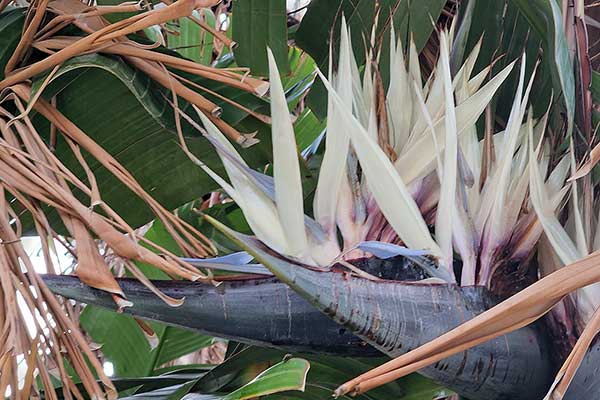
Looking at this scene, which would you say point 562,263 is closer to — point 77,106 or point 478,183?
point 478,183

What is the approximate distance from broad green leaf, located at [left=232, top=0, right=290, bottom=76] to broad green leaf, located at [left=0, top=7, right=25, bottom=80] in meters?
0.16

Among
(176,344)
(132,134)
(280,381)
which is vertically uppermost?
(132,134)

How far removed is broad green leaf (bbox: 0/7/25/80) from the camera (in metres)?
0.51

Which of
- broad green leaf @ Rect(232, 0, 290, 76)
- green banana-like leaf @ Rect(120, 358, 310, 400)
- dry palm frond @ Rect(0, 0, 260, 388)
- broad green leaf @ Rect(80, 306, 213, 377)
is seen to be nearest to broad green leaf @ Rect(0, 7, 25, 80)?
dry palm frond @ Rect(0, 0, 260, 388)

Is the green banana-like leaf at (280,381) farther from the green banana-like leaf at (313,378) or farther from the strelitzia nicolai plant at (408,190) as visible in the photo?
the green banana-like leaf at (313,378)

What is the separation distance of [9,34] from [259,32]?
0.61 feet

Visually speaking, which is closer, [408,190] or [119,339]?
[408,190]

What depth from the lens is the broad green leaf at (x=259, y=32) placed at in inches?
23.2

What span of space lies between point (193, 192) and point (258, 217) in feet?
0.77

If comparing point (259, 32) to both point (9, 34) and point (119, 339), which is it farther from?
point (119, 339)

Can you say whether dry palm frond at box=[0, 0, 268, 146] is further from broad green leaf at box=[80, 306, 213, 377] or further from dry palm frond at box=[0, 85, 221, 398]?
broad green leaf at box=[80, 306, 213, 377]

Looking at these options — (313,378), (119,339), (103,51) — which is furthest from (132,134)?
(119,339)

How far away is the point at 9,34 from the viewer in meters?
0.51

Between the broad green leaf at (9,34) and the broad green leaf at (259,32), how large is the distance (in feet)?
0.53
